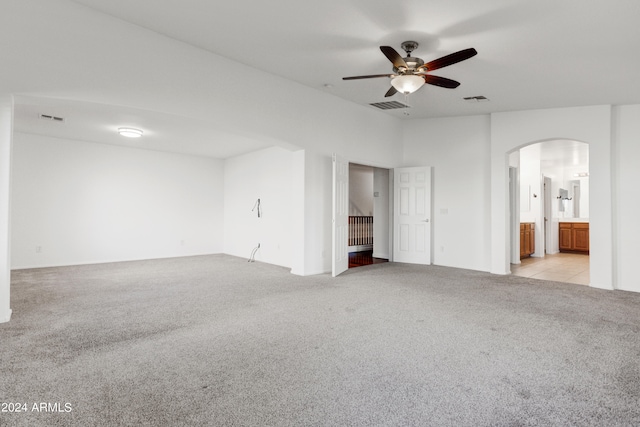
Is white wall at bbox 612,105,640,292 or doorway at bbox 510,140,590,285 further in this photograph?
doorway at bbox 510,140,590,285

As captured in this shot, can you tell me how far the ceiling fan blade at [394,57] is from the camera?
333 centimetres

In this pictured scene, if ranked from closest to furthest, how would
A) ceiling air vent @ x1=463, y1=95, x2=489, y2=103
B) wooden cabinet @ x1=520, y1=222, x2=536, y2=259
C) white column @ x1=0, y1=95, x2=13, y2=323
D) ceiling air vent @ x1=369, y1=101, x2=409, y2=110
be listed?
white column @ x1=0, y1=95, x2=13, y2=323 < ceiling air vent @ x1=463, y1=95, x2=489, y2=103 < ceiling air vent @ x1=369, y1=101, x2=409, y2=110 < wooden cabinet @ x1=520, y1=222, x2=536, y2=259

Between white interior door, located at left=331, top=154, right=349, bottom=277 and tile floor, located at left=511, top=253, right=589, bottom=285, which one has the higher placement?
white interior door, located at left=331, top=154, right=349, bottom=277

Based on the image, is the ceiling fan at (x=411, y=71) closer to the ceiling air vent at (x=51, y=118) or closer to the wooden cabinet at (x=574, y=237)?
the ceiling air vent at (x=51, y=118)

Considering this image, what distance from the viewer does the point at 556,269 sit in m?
6.91

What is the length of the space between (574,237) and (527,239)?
2.67m

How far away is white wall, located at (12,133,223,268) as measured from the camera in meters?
6.61

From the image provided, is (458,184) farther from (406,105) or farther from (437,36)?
(437,36)

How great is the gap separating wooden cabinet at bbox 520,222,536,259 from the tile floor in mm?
208

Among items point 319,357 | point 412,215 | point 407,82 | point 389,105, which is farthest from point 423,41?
point 412,215

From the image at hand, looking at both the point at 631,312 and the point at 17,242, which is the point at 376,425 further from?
the point at 17,242

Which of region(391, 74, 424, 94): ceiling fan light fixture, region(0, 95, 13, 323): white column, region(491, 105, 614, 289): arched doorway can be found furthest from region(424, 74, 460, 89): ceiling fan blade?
region(0, 95, 13, 323): white column

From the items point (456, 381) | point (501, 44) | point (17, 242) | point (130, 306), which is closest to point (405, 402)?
point (456, 381)

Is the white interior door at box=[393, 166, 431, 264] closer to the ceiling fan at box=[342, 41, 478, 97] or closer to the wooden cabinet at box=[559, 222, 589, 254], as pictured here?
the ceiling fan at box=[342, 41, 478, 97]
